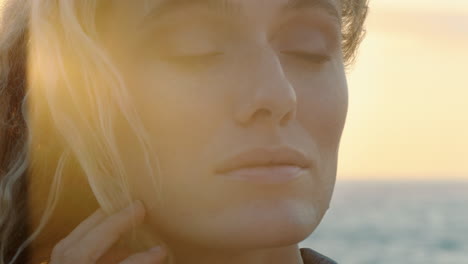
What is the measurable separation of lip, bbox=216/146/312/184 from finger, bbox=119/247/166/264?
417 mm

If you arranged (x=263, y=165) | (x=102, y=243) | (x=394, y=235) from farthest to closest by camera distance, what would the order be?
(x=394, y=235), (x=102, y=243), (x=263, y=165)

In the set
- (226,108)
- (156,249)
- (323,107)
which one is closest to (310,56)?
(323,107)

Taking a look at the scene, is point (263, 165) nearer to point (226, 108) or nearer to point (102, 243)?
point (226, 108)

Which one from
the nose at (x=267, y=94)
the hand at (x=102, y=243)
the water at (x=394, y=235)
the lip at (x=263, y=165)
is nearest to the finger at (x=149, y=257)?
the hand at (x=102, y=243)

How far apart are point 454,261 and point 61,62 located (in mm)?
26259

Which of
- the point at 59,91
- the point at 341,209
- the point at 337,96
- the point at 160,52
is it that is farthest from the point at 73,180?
the point at 341,209

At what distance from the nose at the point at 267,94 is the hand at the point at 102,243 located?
21.3 inches

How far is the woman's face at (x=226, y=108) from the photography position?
237 centimetres

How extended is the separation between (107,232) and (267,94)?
2.40 ft

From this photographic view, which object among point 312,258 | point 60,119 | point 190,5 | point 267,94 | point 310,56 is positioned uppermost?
point 190,5

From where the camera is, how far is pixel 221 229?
7.88 feet

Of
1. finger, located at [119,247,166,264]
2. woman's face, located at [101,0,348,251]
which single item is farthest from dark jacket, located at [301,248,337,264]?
finger, located at [119,247,166,264]

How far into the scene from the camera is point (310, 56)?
261 centimetres

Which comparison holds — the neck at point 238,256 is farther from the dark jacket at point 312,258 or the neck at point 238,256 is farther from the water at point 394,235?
the water at point 394,235
